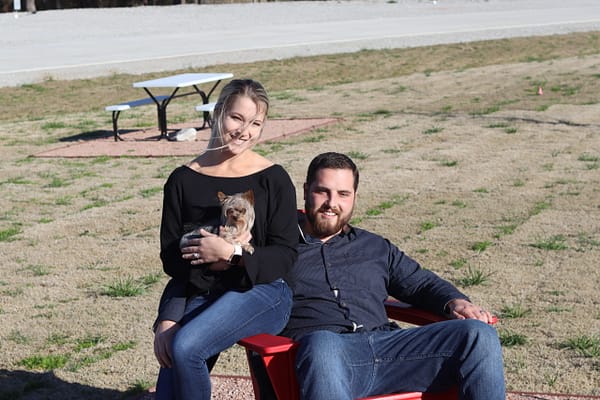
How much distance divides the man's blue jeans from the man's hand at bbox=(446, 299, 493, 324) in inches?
6.0

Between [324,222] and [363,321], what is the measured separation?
0.41 meters

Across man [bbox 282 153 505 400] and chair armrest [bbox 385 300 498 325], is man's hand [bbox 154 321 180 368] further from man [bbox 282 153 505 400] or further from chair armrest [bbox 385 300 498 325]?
chair armrest [bbox 385 300 498 325]

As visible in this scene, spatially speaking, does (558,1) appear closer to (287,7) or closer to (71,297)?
(287,7)

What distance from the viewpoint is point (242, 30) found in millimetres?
30094

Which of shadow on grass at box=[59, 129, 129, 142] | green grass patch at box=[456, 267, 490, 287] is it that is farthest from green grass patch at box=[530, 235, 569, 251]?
shadow on grass at box=[59, 129, 129, 142]

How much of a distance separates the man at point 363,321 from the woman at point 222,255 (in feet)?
0.54

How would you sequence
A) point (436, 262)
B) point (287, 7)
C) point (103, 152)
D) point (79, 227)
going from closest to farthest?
point (436, 262)
point (79, 227)
point (103, 152)
point (287, 7)

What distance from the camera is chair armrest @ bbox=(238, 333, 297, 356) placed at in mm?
3162

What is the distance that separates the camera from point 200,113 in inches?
609

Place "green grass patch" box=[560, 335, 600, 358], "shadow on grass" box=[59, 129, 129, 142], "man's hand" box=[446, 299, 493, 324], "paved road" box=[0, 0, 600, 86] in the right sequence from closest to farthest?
"man's hand" box=[446, 299, 493, 324] → "green grass patch" box=[560, 335, 600, 358] → "shadow on grass" box=[59, 129, 129, 142] → "paved road" box=[0, 0, 600, 86]

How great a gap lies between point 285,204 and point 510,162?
274 inches

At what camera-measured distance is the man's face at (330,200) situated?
367 centimetres

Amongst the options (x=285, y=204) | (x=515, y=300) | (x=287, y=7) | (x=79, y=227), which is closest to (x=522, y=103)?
(x=79, y=227)

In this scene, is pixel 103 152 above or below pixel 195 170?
below
